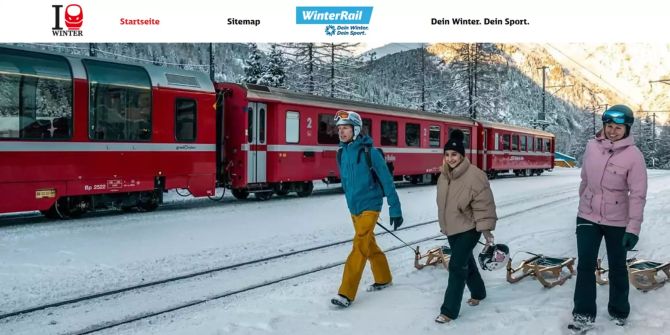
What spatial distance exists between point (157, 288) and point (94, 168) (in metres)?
6.38

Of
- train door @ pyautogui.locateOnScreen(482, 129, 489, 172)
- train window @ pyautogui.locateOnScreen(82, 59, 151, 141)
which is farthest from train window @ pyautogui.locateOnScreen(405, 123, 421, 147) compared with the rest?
train window @ pyautogui.locateOnScreen(82, 59, 151, 141)

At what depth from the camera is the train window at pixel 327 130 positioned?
18047 millimetres

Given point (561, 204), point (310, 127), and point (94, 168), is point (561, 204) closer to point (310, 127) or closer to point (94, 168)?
point (310, 127)

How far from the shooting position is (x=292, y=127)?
1689 centimetres

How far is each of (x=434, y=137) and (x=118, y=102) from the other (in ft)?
50.1

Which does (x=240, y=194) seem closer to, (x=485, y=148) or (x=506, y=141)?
(x=485, y=148)

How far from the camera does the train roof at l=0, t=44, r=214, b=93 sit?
11.5 meters

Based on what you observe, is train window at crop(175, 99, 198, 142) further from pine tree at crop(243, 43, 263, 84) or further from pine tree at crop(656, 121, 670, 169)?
pine tree at crop(656, 121, 670, 169)

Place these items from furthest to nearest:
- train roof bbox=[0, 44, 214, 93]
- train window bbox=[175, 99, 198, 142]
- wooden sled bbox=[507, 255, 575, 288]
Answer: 1. train window bbox=[175, 99, 198, 142]
2. train roof bbox=[0, 44, 214, 93]
3. wooden sled bbox=[507, 255, 575, 288]

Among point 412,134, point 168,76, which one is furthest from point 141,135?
point 412,134

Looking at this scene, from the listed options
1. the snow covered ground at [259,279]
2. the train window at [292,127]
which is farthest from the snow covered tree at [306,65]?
the snow covered ground at [259,279]

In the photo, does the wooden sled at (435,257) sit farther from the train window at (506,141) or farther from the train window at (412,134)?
the train window at (506,141)

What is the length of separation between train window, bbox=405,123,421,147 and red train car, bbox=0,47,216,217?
10.0 metres

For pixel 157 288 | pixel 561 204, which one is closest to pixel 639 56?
pixel 561 204
